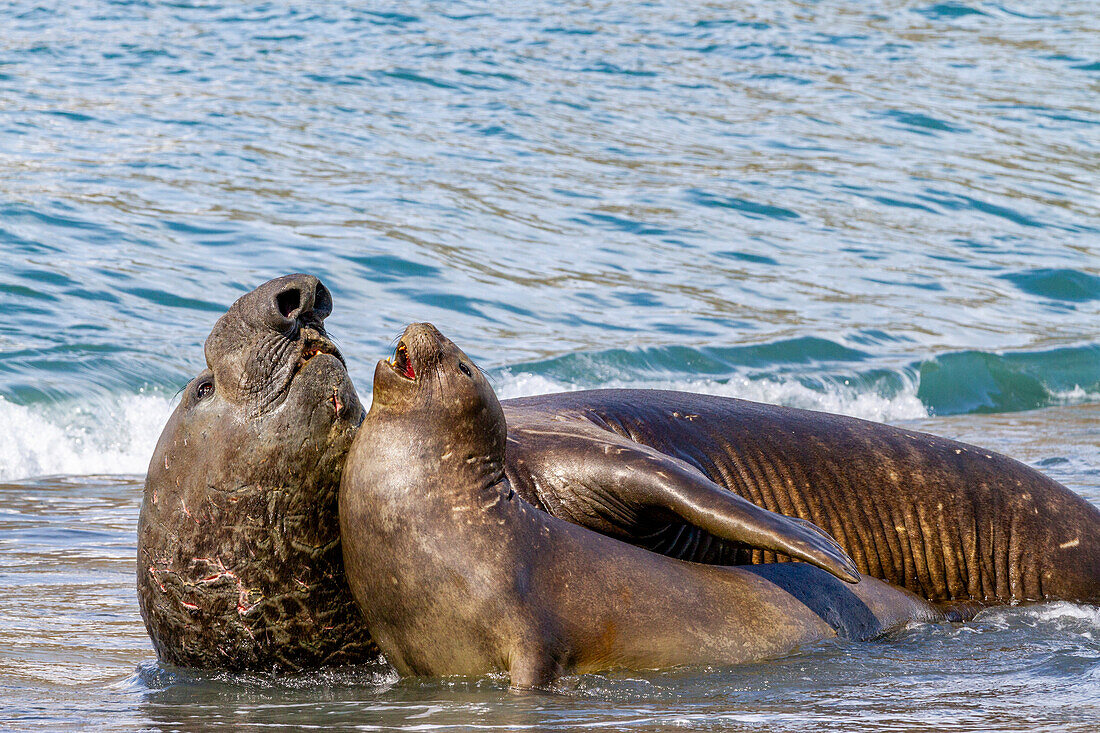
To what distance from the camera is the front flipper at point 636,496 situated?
423 centimetres

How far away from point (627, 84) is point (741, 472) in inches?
720

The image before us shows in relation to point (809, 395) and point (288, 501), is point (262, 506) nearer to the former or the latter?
point (288, 501)

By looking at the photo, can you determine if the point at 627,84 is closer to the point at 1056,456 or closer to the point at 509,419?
the point at 1056,456

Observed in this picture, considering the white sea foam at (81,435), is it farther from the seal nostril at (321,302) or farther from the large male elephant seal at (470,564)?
the large male elephant seal at (470,564)

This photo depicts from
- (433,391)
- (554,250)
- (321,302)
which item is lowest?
(554,250)

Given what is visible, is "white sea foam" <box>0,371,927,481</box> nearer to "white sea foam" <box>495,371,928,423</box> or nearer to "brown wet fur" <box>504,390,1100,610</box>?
"white sea foam" <box>495,371,928,423</box>

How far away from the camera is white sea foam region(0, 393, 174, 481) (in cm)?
871

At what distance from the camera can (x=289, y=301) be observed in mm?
4379

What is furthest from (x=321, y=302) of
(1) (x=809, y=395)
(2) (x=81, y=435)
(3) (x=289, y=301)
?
(1) (x=809, y=395)

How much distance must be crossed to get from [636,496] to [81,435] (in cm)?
561

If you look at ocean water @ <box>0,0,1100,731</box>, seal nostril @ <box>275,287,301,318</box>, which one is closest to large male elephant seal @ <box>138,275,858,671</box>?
seal nostril @ <box>275,287,301,318</box>

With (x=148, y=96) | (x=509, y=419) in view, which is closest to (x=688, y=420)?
(x=509, y=419)

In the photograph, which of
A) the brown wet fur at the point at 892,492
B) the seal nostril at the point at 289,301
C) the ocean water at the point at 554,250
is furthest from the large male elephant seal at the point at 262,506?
the brown wet fur at the point at 892,492

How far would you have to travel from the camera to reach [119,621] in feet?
16.9
